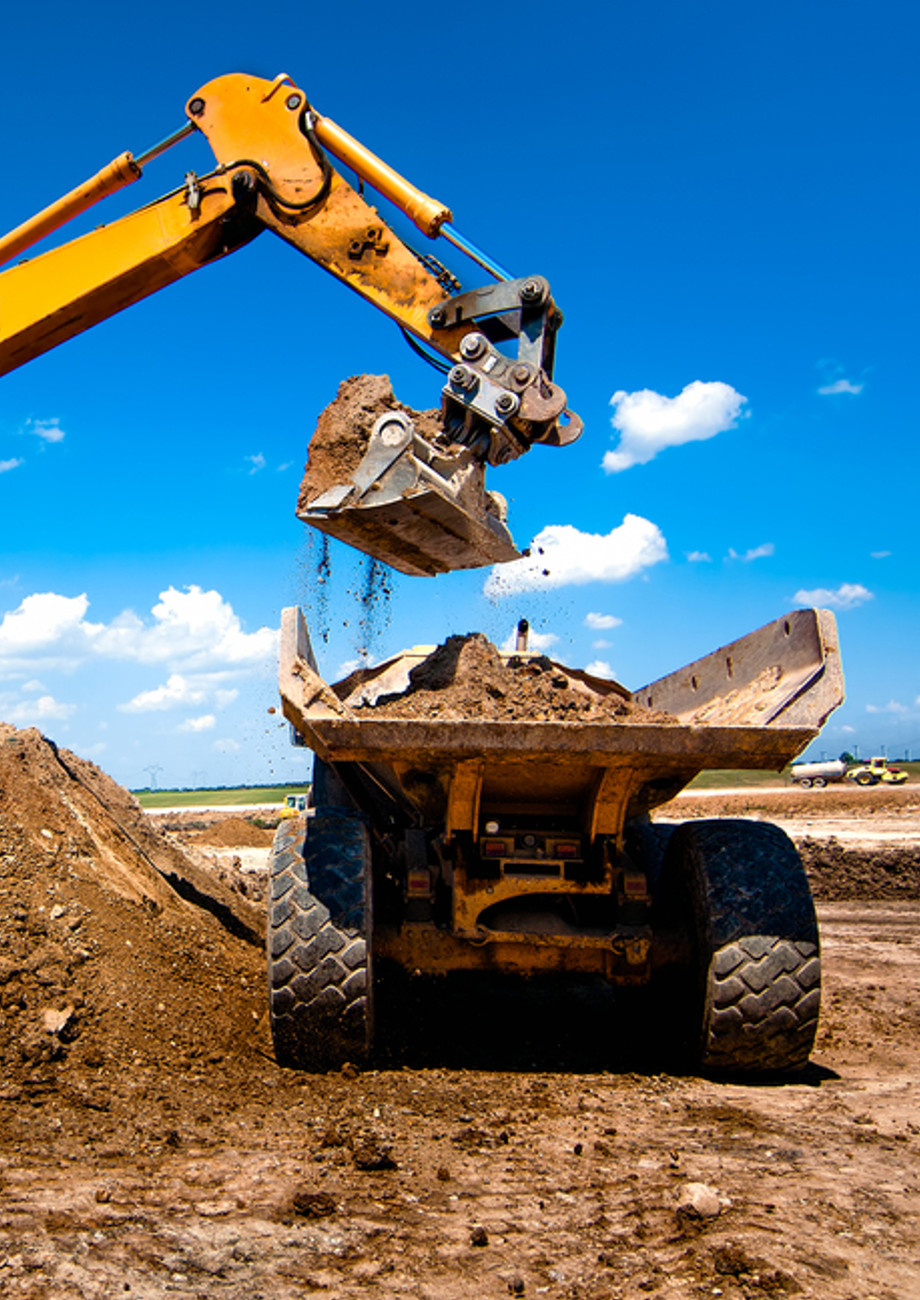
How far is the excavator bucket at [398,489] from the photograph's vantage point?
5.39 metres

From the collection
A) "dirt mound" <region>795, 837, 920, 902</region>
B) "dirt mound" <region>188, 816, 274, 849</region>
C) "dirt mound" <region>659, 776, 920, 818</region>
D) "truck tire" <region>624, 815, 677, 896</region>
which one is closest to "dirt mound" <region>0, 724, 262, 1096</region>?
"truck tire" <region>624, 815, 677, 896</region>

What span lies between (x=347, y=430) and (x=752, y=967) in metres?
3.78

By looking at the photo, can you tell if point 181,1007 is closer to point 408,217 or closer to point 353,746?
point 353,746

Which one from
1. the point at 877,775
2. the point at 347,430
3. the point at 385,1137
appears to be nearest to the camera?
the point at 385,1137

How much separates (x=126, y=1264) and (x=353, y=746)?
84.8 inches

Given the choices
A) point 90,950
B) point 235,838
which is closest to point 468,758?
point 90,950

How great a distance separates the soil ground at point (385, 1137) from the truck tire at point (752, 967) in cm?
19

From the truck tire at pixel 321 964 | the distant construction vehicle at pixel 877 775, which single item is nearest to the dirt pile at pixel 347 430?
the truck tire at pixel 321 964

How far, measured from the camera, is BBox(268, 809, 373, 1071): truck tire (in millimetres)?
4086

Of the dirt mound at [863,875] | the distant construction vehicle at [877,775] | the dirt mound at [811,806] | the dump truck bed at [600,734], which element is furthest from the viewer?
the distant construction vehicle at [877,775]

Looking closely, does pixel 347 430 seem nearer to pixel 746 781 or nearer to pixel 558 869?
pixel 558 869

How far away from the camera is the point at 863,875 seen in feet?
40.9

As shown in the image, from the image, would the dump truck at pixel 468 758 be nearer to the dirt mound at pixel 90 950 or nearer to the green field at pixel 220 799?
the dirt mound at pixel 90 950

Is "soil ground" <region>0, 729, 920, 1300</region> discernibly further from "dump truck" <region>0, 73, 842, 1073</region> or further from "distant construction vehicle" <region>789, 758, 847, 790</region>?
"distant construction vehicle" <region>789, 758, 847, 790</region>
